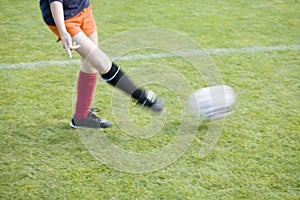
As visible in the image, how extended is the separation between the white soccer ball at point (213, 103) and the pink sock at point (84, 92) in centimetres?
72

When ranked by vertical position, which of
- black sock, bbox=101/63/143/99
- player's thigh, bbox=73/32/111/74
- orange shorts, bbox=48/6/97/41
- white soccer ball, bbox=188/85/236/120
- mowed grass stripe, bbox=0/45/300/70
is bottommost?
mowed grass stripe, bbox=0/45/300/70

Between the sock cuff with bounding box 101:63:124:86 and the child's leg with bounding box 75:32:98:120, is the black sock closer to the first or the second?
the sock cuff with bounding box 101:63:124:86

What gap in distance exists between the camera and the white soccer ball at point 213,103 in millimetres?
2678

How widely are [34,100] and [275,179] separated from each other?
1755 millimetres

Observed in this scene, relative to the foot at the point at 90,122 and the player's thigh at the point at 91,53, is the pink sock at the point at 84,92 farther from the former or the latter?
the player's thigh at the point at 91,53

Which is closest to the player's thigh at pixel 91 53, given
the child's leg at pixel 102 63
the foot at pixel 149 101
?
the child's leg at pixel 102 63

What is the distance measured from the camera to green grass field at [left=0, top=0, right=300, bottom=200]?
2.13 meters

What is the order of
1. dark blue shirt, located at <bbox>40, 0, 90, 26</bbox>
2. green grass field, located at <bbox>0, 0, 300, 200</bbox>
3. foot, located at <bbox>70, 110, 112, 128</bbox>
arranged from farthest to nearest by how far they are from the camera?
foot, located at <bbox>70, 110, 112, 128</bbox> → dark blue shirt, located at <bbox>40, 0, 90, 26</bbox> → green grass field, located at <bbox>0, 0, 300, 200</bbox>

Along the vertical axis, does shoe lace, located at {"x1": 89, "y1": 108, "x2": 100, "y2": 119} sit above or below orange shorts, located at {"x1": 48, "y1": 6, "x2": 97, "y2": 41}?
below

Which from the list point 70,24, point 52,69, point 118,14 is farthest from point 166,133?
point 118,14

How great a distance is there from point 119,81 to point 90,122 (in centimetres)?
37

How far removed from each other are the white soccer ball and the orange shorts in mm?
854

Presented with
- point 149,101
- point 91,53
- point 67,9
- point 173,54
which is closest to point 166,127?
point 149,101

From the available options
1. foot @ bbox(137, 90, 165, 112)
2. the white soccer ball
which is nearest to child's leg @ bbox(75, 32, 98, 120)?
foot @ bbox(137, 90, 165, 112)
